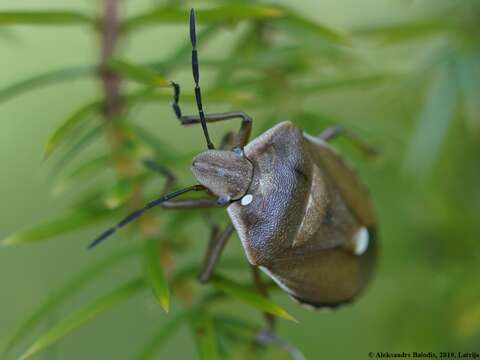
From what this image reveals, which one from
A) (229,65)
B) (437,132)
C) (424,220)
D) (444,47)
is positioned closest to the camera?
(229,65)

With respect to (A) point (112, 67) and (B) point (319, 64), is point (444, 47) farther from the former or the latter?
(A) point (112, 67)

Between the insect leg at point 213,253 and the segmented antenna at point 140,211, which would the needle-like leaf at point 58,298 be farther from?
the insect leg at point 213,253

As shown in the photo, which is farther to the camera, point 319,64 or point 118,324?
point 118,324

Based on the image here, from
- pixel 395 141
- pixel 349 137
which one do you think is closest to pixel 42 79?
pixel 349 137

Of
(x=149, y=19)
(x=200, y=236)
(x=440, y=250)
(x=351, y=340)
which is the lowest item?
(x=200, y=236)

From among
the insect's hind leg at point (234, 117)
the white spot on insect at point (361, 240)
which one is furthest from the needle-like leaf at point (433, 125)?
the insect's hind leg at point (234, 117)

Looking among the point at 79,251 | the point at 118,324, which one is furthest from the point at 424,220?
the point at 79,251

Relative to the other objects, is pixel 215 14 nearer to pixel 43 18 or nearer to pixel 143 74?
pixel 143 74
